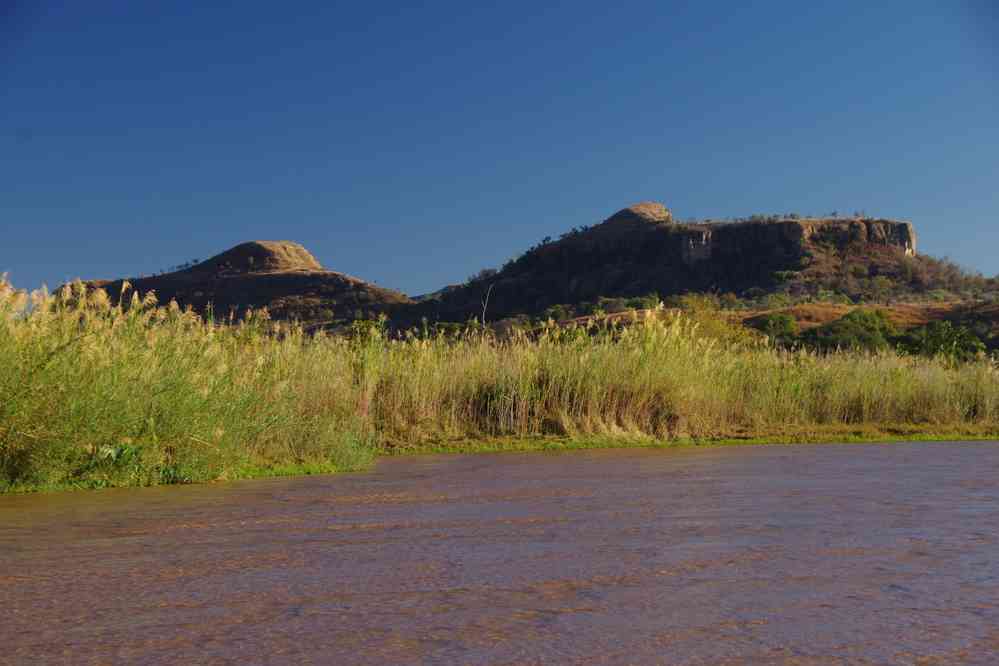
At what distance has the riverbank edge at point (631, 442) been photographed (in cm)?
998

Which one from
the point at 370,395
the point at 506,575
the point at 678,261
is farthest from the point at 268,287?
the point at 506,575

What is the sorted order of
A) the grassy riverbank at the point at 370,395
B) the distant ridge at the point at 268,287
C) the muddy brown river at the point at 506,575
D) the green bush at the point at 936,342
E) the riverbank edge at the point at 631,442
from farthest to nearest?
the distant ridge at the point at 268,287 → the green bush at the point at 936,342 → the riverbank edge at the point at 631,442 → the grassy riverbank at the point at 370,395 → the muddy brown river at the point at 506,575

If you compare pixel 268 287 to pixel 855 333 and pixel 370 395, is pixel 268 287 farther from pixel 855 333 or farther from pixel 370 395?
pixel 370 395

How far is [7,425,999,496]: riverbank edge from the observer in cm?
998

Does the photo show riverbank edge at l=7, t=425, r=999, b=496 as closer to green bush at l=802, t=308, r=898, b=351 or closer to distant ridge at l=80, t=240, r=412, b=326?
green bush at l=802, t=308, r=898, b=351

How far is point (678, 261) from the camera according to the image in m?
73.4

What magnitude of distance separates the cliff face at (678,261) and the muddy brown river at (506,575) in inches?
2294

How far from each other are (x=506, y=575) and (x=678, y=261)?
7037cm

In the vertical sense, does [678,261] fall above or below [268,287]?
above

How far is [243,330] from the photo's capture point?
13016 mm

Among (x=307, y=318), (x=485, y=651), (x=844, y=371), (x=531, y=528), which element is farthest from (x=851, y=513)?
(x=307, y=318)

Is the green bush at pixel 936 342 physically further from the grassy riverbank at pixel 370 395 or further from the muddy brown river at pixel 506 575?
the muddy brown river at pixel 506 575

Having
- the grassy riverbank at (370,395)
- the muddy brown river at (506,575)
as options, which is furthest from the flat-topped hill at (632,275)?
the muddy brown river at (506,575)

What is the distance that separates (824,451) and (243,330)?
24.3ft
